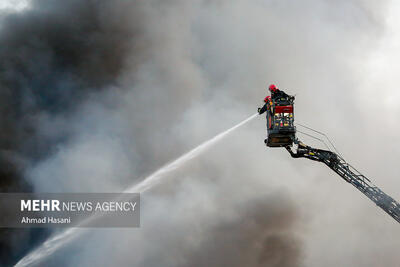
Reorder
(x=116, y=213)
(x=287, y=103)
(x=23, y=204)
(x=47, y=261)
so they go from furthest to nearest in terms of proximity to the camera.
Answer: (x=23, y=204), (x=47, y=261), (x=116, y=213), (x=287, y=103)

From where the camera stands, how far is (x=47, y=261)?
45.2 meters

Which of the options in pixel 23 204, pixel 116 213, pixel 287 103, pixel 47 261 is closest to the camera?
pixel 287 103

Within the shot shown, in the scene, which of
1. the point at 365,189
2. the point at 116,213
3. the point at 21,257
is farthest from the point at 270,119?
the point at 21,257

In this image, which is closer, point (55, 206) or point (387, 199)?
point (387, 199)

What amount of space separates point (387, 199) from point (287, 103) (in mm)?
8434

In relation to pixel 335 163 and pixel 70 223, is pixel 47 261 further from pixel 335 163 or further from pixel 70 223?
pixel 335 163

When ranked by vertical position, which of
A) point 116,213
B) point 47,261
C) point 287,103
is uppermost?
point 287,103

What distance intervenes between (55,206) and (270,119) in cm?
2697

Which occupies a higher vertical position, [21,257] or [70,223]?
[70,223]

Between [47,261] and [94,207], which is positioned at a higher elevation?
[94,207]

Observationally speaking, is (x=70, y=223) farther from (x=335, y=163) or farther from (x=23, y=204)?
(x=335, y=163)

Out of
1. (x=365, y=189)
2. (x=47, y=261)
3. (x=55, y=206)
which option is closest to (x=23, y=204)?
(x=55, y=206)

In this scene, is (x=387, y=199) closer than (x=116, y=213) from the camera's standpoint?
Yes

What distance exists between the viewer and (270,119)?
1165 inches
